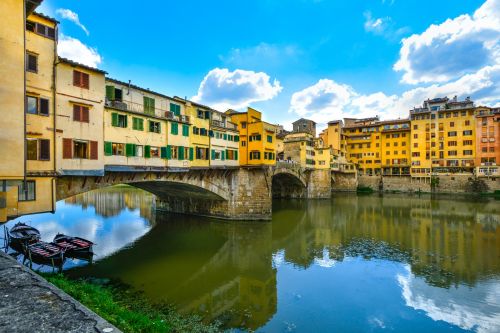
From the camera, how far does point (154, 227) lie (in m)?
33.2

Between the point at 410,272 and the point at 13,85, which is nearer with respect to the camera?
the point at 13,85

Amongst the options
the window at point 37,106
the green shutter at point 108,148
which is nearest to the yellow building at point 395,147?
the green shutter at point 108,148

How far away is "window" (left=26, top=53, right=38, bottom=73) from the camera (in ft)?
51.7

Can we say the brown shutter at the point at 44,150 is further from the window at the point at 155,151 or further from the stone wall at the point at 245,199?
the stone wall at the point at 245,199

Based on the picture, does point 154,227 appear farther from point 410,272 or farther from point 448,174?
point 448,174

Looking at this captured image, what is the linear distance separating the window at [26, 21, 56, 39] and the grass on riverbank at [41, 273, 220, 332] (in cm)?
1432

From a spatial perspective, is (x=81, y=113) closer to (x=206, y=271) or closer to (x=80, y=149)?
(x=80, y=149)

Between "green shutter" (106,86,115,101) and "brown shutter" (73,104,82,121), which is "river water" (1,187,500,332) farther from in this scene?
"green shutter" (106,86,115,101)

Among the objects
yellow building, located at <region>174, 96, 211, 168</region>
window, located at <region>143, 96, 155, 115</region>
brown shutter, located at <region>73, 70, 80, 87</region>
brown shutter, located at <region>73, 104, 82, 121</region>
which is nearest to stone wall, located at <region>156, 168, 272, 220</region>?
yellow building, located at <region>174, 96, 211, 168</region>

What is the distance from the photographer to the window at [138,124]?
74.3 ft

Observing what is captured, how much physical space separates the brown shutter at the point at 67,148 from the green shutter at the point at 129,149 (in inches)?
180

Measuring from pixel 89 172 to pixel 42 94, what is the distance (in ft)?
18.1

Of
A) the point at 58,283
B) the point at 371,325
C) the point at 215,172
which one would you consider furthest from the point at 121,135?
the point at 371,325

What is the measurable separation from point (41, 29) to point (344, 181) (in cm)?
7705
